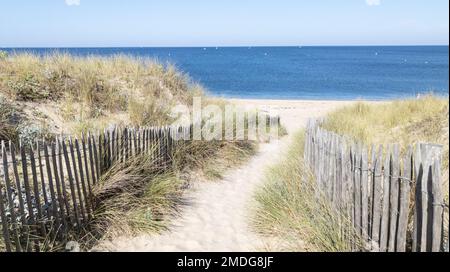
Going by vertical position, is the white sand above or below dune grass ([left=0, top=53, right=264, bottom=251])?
below

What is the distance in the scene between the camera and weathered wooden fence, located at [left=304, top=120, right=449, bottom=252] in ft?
10.3

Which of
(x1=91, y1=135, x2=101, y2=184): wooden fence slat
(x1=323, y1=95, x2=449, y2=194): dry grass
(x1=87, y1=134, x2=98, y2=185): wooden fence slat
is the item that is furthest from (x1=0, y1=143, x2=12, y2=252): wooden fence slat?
(x1=323, y1=95, x2=449, y2=194): dry grass

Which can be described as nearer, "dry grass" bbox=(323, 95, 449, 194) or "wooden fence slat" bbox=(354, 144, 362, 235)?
"wooden fence slat" bbox=(354, 144, 362, 235)

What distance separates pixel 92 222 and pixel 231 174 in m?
3.62

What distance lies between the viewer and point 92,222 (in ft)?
16.5

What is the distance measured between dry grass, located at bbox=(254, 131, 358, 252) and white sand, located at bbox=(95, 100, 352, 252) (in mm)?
229

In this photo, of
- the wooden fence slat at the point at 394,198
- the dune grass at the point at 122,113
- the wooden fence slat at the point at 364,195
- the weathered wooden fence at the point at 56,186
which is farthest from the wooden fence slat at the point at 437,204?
the weathered wooden fence at the point at 56,186

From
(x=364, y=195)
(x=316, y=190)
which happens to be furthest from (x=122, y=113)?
(x=364, y=195)

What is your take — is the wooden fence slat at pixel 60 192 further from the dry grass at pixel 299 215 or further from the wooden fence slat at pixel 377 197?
the wooden fence slat at pixel 377 197

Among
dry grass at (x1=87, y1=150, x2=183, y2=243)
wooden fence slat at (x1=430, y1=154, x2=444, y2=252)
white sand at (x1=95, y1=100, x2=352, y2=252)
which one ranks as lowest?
white sand at (x1=95, y1=100, x2=352, y2=252)

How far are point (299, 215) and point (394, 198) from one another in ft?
5.01

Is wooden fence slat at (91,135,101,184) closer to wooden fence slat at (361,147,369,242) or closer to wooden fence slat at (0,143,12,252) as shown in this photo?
wooden fence slat at (0,143,12,252)

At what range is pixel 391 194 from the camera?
3.58 meters
